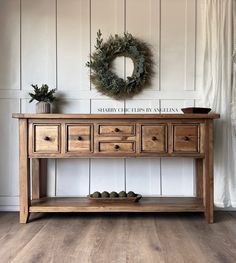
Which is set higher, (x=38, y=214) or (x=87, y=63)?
(x=87, y=63)

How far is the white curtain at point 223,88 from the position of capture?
2.44 meters

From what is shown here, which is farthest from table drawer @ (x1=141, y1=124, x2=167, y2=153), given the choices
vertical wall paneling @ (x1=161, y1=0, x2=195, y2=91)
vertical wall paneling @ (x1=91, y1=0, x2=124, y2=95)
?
vertical wall paneling @ (x1=91, y1=0, x2=124, y2=95)

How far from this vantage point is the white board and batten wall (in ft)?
8.50

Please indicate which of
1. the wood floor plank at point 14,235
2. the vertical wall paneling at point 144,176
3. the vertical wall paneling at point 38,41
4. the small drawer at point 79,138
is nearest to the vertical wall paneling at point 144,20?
the vertical wall paneling at point 38,41

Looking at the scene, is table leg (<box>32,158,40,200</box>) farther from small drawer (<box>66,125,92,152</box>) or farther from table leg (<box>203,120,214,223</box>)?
table leg (<box>203,120,214,223</box>)

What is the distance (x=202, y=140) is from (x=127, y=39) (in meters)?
1.12

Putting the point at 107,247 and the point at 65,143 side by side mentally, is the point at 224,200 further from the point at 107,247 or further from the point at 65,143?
the point at 65,143

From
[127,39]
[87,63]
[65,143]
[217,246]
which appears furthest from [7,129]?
[217,246]

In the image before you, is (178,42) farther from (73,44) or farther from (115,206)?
(115,206)

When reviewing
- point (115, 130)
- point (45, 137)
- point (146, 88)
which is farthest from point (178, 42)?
point (45, 137)

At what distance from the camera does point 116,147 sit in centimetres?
215

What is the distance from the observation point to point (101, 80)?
252 cm

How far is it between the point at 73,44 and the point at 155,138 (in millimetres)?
1188

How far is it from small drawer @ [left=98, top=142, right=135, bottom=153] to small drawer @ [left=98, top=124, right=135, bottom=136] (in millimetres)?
76
